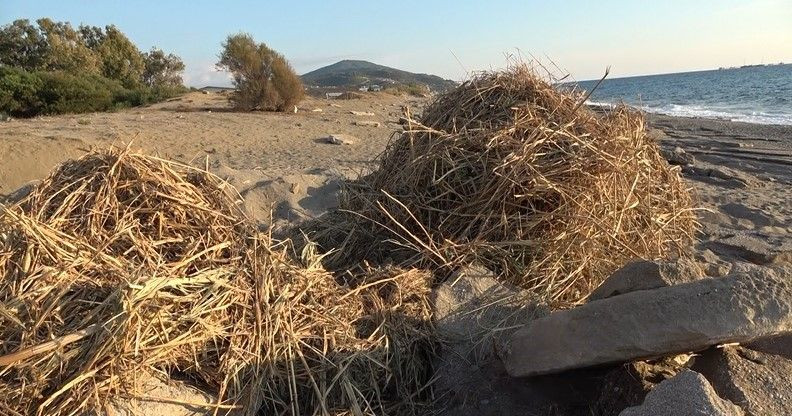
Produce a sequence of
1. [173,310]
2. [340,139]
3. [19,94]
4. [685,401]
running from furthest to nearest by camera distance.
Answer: [19,94], [340,139], [173,310], [685,401]

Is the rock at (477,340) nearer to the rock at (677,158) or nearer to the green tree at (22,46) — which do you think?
the rock at (677,158)

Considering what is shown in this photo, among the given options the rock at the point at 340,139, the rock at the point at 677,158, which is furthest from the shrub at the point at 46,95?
the rock at the point at 677,158

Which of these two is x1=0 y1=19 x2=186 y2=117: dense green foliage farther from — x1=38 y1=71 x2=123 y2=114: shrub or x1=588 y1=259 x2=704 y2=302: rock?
x1=588 y1=259 x2=704 y2=302: rock

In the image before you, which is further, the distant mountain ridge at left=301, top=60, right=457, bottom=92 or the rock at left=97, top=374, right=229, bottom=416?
the distant mountain ridge at left=301, top=60, right=457, bottom=92

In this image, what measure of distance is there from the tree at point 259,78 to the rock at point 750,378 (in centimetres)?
1660

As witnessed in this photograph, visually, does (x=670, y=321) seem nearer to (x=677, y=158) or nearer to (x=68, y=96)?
(x=677, y=158)

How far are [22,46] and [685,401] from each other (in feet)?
115

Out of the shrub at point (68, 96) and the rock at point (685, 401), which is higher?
the shrub at point (68, 96)

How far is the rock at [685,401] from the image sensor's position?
5.62ft

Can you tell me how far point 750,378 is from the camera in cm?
212

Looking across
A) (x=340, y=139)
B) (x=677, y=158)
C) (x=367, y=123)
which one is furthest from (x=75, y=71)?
(x=677, y=158)

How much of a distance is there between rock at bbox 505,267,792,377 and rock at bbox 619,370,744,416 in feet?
0.68

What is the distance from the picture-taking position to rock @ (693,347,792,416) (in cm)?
200

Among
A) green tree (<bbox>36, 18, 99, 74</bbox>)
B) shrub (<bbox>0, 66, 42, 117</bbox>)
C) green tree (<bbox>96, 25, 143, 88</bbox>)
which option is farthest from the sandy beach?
green tree (<bbox>96, 25, 143, 88</bbox>)
